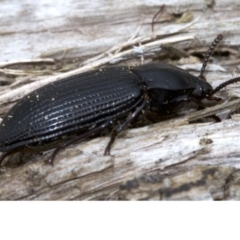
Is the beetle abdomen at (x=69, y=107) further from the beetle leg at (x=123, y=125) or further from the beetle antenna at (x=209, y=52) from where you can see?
the beetle antenna at (x=209, y=52)

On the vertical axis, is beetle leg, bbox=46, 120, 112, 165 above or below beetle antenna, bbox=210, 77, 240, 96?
below

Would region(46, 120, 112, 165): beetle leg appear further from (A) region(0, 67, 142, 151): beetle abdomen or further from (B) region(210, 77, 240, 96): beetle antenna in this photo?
(B) region(210, 77, 240, 96): beetle antenna

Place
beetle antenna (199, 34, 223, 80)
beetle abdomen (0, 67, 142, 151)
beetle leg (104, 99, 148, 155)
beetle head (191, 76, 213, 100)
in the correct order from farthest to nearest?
beetle antenna (199, 34, 223, 80)
beetle head (191, 76, 213, 100)
beetle leg (104, 99, 148, 155)
beetle abdomen (0, 67, 142, 151)

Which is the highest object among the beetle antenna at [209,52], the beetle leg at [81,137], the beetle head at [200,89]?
the beetle antenna at [209,52]

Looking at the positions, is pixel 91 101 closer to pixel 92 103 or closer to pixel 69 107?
pixel 92 103

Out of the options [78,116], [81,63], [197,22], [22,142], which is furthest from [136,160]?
[197,22]

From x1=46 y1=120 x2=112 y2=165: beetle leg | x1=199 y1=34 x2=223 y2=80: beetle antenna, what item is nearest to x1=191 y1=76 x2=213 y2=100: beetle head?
x1=199 y1=34 x2=223 y2=80: beetle antenna

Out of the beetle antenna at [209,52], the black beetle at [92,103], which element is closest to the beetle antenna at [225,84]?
the black beetle at [92,103]
